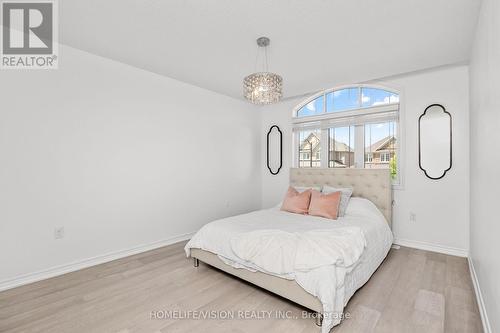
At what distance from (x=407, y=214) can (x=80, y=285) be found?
4165mm

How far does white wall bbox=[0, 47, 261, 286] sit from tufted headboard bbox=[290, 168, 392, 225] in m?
1.62

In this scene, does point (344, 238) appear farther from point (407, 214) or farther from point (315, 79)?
point (315, 79)

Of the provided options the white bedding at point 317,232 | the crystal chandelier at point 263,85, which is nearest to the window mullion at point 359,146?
the white bedding at point 317,232

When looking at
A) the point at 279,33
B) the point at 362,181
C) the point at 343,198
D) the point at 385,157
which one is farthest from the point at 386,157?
the point at 279,33

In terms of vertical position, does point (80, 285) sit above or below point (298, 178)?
below

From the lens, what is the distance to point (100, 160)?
9.95ft

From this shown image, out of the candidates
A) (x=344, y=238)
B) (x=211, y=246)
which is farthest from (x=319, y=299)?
(x=211, y=246)

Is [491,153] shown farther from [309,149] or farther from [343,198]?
[309,149]

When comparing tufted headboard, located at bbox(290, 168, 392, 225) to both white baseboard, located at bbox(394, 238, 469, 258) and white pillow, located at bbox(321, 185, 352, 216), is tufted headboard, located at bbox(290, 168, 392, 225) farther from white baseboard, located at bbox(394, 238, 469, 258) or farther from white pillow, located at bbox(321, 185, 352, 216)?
white baseboard, located at bbox(394, 238, 469, 258)

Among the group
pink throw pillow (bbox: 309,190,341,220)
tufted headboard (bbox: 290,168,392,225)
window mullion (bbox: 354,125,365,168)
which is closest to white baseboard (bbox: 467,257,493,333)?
tufted headboard (bbox: 290,168,392,225)

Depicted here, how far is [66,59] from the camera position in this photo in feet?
9.07

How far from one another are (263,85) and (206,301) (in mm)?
2161

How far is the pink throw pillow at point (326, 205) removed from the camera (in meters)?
3.22

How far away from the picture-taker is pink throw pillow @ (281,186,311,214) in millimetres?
3491
